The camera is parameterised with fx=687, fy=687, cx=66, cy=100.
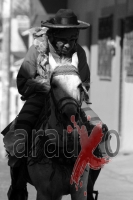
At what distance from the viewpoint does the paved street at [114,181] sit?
35.0 ft

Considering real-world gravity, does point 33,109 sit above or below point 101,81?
above

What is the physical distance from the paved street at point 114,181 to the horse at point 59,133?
377cm

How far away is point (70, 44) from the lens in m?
6.36

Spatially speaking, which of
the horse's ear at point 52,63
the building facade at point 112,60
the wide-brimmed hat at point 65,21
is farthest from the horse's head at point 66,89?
the building facade at point 112,60

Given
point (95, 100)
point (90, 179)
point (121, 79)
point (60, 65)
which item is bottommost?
point (95, 100)

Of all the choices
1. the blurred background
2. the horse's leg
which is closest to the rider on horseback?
the horse's leg

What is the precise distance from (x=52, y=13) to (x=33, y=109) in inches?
645

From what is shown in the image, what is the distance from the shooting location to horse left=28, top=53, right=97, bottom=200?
5.89m

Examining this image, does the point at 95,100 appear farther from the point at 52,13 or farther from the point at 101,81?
the point at 52,13

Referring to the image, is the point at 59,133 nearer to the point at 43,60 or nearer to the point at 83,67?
the point at 43,60

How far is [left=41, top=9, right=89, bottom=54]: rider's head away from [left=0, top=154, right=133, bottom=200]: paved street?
4268mm

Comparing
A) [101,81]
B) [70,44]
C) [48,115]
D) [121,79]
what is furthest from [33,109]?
[101,81]

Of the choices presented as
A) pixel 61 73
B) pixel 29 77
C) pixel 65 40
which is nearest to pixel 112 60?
pixel 29 77

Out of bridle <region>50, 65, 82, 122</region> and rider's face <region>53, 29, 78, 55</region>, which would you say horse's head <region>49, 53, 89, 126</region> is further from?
rider's face <region>53, 29, 78, 55</region>
